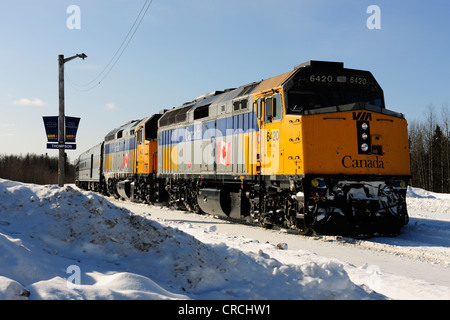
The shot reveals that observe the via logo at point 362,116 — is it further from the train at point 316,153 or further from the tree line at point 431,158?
the tree line at point 431,158

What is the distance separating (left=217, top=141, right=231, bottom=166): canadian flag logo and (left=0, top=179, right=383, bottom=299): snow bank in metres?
6.55

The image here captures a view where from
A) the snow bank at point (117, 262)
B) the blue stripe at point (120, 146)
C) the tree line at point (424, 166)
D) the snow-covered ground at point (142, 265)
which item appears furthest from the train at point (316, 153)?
the tree line at point (424, 166)

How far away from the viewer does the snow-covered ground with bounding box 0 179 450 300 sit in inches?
166

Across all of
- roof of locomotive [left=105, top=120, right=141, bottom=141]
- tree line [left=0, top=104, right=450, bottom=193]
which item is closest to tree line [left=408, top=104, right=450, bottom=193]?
tree line [left=0, top=104, right=450, bottom=193]

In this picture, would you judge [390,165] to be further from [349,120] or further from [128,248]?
[128,248]

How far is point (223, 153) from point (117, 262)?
27.0 ft

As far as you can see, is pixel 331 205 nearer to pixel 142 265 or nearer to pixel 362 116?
pixel 362 116

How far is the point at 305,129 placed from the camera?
31.4 ft

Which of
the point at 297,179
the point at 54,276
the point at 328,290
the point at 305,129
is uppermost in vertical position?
the point at 305,129

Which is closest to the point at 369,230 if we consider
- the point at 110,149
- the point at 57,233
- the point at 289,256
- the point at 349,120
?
the point at 349,120

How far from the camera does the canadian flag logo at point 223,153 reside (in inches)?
509

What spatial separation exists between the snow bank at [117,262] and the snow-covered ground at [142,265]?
12mm

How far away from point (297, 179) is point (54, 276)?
20.8 ft

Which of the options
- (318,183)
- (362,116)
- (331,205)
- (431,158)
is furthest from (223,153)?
(431,158)
